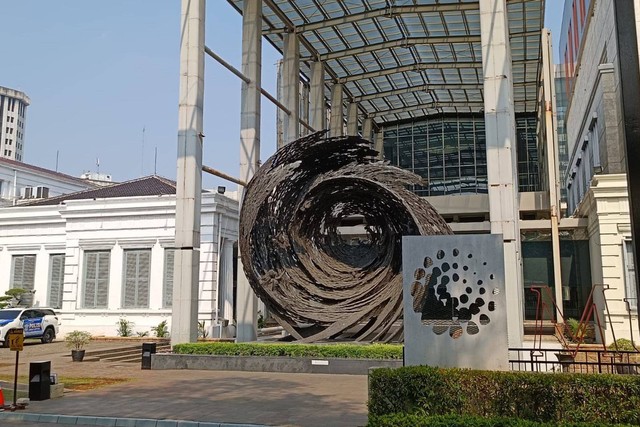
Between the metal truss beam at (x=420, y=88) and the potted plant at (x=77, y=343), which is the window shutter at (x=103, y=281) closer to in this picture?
the potted plant at (x=77, y=343)

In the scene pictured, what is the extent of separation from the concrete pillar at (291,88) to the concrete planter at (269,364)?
14237mm

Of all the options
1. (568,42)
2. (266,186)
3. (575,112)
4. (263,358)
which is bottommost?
(263,358)

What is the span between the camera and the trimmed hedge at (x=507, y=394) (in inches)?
295

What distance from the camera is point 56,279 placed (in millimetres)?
29422

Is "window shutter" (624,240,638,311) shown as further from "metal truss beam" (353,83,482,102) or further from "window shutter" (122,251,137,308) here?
"metal truss beam" (353,83,482,102)

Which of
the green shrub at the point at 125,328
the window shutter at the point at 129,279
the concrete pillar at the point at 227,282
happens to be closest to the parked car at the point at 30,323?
the green shrub at the point at 125,328

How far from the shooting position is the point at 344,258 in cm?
2006

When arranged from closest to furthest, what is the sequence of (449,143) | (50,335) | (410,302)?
1. (410,302)
2. (50,335)
3. (449,143)

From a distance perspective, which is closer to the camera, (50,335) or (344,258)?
(344,258)

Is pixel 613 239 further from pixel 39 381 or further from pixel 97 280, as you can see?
pixel 97 280

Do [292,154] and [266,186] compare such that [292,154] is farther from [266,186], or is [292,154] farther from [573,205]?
[573,205]

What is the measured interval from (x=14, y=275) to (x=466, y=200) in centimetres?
2462

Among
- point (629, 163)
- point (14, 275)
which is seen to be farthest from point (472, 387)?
point (14, 275)

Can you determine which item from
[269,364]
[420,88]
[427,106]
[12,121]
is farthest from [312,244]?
[12,121]
